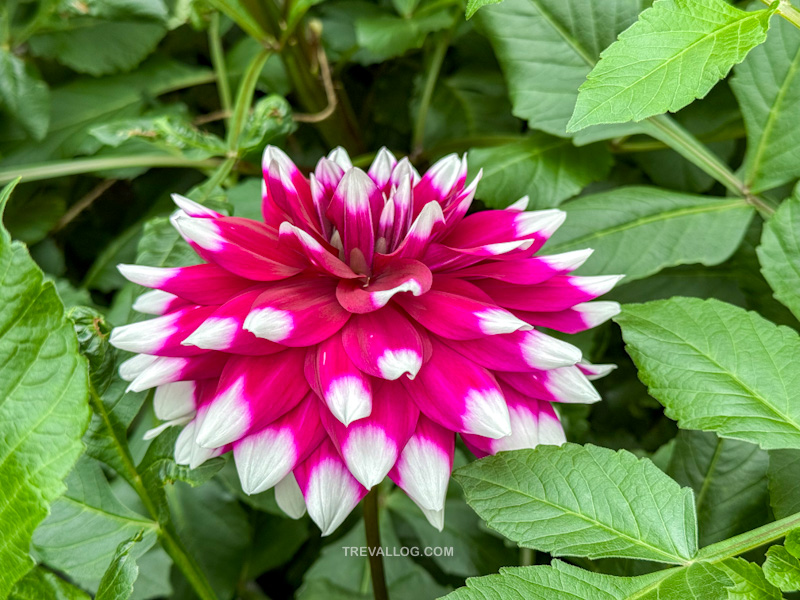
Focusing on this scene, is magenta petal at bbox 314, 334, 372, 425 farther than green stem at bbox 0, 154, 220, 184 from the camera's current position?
No

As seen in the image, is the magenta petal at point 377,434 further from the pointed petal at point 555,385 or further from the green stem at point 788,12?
the green stem at point 788,12

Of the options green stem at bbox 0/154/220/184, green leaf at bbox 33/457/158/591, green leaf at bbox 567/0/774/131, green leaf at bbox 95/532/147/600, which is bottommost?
green leaf at bbox 33/457/158/591

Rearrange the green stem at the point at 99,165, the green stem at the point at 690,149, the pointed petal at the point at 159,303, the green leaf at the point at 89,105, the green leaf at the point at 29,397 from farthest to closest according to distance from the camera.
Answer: the green leaf at the point at 89,105, the green stem at the point at 99,165, the green stem at the point at 690,149, the pointed petal at the point at 159,303, the green leaf at the point at 29,397

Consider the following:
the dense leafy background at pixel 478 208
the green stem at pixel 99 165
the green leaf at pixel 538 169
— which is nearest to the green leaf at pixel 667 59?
the dense leafy background at pixel 478 208

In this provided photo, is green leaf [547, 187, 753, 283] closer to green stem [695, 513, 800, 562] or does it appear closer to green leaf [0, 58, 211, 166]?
green stem [695, 513, 800, 562]

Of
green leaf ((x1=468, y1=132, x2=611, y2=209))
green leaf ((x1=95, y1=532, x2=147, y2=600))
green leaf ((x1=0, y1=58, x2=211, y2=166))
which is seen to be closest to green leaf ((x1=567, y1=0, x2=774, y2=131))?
green leaf ((x1=468, y1=132, x2=611, y2=209))

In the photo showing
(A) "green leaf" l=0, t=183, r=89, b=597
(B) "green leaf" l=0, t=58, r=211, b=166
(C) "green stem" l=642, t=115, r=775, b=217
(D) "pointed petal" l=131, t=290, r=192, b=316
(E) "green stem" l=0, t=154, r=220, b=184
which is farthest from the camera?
(B) "green leaf" l=0, t=58, r=211, b=166

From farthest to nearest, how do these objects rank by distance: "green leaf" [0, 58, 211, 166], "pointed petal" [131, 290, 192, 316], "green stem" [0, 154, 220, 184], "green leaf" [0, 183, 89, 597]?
"green leaf" [0, 58, 211, 166] < "green stem" [0, 154, 220, 184] < "pointed petal" [131, 290, 192, 316] < "green leaf" [0, 183, 89, 597]

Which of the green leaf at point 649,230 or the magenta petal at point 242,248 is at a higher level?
the magenta petal at point 242,248
